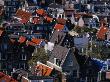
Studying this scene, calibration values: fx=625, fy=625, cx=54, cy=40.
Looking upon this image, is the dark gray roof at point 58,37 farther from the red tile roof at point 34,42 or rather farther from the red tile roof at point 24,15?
the red tile roof at point 24,15

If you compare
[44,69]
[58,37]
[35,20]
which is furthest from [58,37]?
[35,20]

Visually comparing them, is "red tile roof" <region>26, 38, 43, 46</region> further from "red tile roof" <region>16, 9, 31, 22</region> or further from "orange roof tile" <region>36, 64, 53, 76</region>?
"red tile roof" <region>16, 9, 31, 22</region>

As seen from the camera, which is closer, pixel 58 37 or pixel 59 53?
pixel 59 53

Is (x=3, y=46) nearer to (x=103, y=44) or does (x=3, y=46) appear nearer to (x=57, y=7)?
(x=103, y=44)

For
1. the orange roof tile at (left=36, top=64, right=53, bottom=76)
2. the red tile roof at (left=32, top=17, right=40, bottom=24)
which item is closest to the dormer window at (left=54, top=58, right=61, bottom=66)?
the orange roof tile at (left=36, top=64, right=53, bottom=76)

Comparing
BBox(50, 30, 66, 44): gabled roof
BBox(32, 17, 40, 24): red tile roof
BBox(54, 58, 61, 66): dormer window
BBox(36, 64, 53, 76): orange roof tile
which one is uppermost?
BBox(54, 58, 61, 66): dormer window

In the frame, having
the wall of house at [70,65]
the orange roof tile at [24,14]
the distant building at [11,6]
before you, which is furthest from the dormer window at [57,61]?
the distant building at [11,6]

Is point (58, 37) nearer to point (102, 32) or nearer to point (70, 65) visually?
point (70, 65)

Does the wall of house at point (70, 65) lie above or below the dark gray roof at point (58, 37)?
above

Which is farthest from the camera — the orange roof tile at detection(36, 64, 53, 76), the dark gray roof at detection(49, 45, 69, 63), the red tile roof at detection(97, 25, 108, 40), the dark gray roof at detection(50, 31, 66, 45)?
the red tile roof at detection(97, 25, 108, 40)
